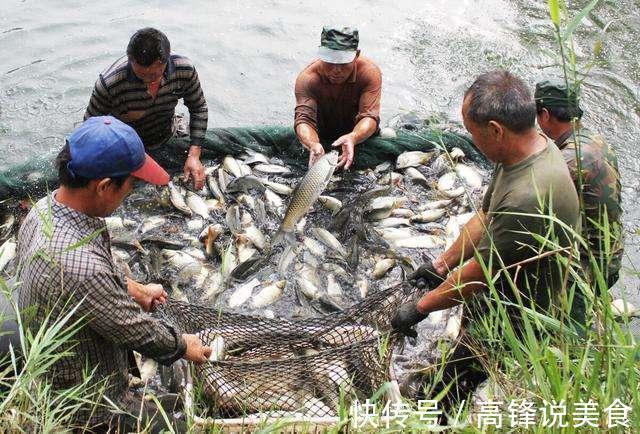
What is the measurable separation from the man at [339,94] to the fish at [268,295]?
4.28 ft

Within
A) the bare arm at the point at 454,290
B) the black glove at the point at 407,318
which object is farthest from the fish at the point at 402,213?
the bare arm at the point at 454,290

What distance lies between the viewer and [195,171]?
6.05 meters

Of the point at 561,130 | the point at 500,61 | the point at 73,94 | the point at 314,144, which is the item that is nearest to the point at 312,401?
the point at 561,130

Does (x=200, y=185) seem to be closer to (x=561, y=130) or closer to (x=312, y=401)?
(x=312, y=401)

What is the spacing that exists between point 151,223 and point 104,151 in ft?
9.99

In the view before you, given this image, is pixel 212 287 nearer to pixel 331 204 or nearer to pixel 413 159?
pixel 331 204

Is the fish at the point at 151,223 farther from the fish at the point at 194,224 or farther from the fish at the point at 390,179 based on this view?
the fish at the point at 390,179

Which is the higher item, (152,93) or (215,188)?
(152,93)

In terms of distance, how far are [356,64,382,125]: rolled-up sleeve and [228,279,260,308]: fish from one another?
212cm

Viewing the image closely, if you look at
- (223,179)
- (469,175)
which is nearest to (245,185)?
(223,179)

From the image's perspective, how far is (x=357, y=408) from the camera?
8.94 feet

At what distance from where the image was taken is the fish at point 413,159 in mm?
6641

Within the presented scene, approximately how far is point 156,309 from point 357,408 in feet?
5.37

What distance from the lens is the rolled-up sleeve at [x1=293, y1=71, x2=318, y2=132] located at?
6.15m
